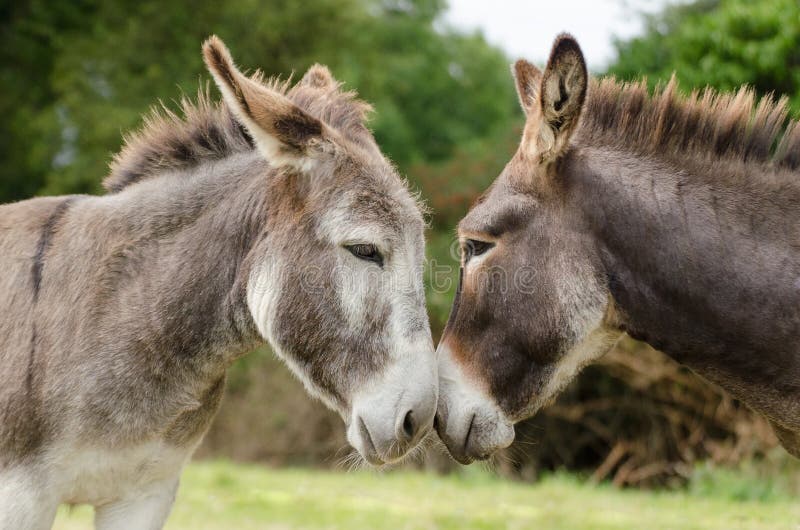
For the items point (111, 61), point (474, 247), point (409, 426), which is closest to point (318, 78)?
point (474, 247)

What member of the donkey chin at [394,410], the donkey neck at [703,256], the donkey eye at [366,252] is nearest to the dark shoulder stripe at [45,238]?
the donkey eye at [366,252]

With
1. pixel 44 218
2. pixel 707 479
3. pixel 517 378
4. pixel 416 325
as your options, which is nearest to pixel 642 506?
pixel 707 479

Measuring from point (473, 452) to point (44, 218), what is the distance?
84.6 inches

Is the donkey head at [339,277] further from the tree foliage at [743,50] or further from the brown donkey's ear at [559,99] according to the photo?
the tree foliage at [743,50]

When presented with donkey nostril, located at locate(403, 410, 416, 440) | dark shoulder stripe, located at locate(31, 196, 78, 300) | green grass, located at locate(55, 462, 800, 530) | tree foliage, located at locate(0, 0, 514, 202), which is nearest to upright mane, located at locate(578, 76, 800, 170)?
donkey nostril, located at locate(403, 410, 416, 440)

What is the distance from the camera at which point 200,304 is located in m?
3.54

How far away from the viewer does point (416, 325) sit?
333cm

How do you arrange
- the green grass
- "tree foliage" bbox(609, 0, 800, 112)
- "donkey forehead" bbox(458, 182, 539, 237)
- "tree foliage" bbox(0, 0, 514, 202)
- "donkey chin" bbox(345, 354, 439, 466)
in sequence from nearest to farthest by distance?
"donkey chin" bbox(345, 354, 439, 466) → "donkey forehead" bbox(458, 182, 539, 237) → the green grass → "tree foliage" bbox(609, 0, 800, 112) → "tree foliage" bbox(0, 0, 514, 202)

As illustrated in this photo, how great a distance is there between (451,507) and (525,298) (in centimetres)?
425

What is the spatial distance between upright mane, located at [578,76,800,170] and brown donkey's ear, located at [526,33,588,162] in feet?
0.43

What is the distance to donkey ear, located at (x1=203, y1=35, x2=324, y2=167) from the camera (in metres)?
3.28

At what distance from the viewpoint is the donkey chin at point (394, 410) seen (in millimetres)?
3236

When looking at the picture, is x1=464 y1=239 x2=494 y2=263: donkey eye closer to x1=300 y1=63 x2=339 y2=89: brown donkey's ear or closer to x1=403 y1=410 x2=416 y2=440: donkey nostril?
x1=403 y1=410 x2=416 y2=440: donkey nostril

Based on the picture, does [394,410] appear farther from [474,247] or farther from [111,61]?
[111,61]
